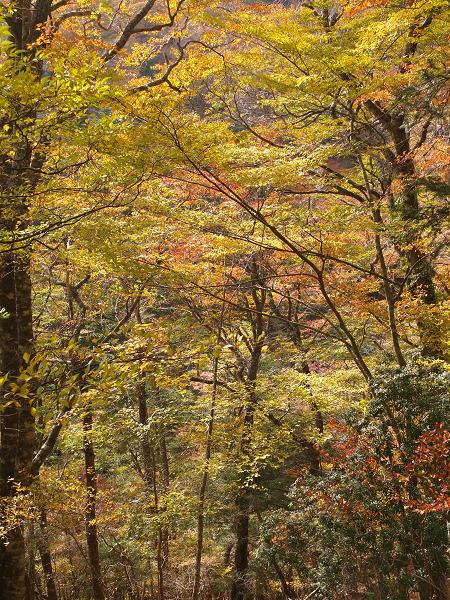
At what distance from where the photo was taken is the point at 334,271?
34.9ft

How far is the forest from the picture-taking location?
3.76m

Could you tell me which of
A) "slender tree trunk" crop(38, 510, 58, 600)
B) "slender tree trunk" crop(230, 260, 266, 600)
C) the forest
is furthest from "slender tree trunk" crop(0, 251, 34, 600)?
"slender tree trunk" crop(230, 260, 266, 600)

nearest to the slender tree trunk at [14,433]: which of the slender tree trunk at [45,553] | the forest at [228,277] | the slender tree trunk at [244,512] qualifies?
the forest at [228,277]

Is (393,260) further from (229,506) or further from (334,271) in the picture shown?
(229,506)

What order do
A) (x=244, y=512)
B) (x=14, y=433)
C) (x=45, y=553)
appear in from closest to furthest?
(x=14, y=433)
(x=45, y=553)
(x=244, y=512)

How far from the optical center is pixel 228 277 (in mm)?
8695

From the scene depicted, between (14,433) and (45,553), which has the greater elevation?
(14,433)

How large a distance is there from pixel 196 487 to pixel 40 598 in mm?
3792

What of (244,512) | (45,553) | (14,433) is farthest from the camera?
(244,512)

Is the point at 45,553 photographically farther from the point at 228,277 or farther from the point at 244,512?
the point at 228,277

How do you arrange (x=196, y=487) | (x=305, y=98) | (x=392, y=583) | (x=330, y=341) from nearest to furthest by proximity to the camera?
1. (x=392, y=583)
2. (x=305, y=98)
3. (x=196, y=487)
4. (x=330, y=341)

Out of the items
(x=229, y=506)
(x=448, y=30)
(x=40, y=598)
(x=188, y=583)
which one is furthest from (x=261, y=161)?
(x=40, y=598)

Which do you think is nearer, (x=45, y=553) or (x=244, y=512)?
(x=45, y=553)

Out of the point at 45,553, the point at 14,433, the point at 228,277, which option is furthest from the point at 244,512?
the point at 14,433
